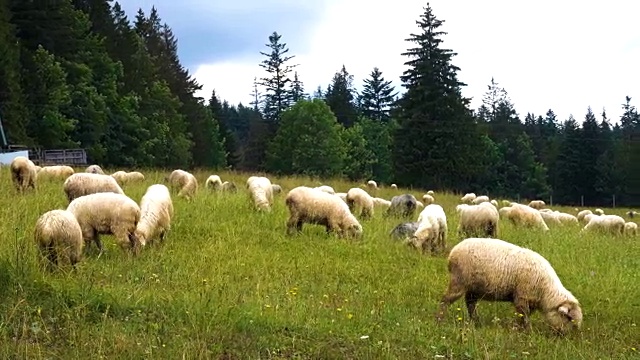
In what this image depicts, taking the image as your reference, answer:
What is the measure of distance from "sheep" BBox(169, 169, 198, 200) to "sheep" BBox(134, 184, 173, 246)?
4.34 m

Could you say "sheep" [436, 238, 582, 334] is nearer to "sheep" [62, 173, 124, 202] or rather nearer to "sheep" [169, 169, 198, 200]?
"sheep" [62, 173, 124, 202]

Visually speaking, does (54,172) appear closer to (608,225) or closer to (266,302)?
(266,302)

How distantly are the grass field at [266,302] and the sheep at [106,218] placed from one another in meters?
0.29

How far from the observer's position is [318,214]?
42.3ft

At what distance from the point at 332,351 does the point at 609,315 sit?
16.8 ft

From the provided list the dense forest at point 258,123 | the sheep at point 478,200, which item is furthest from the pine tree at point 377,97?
the sheep at point 478,200

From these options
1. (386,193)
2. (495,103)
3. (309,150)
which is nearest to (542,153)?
(495,103)

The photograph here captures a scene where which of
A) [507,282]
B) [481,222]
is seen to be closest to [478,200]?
[481,222]

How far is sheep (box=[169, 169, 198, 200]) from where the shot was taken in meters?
16.4

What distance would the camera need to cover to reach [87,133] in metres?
36.1

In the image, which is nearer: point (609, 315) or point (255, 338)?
point (255, 338)

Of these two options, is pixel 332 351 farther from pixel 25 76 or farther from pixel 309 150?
pixel 309 150

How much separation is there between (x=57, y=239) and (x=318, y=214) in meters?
5.88

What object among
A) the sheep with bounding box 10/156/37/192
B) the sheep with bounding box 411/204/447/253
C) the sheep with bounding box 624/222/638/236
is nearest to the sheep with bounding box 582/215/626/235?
the sheep with bounding box 624/222/638/236
